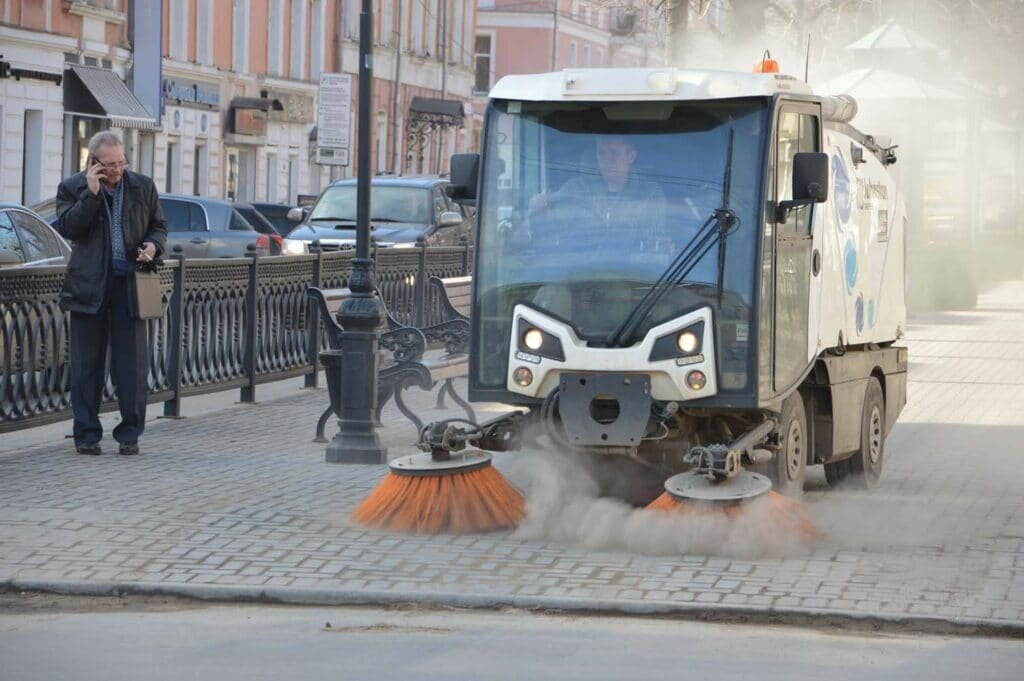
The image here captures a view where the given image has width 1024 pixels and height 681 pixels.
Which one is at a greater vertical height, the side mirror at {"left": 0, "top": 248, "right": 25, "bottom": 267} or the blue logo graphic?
the blue logo graphic

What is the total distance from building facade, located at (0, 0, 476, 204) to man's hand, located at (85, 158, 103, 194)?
84.8 feet

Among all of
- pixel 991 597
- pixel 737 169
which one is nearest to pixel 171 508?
pixel 737 169

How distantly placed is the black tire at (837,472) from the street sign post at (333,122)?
14.0 metres

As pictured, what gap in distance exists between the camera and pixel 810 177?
9773 millimetres

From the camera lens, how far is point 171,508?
1035 centimetres

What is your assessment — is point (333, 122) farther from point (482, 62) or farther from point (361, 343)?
point (482, 62)

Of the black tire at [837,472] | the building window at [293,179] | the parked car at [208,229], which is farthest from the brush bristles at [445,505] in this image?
the building window at [293,179]

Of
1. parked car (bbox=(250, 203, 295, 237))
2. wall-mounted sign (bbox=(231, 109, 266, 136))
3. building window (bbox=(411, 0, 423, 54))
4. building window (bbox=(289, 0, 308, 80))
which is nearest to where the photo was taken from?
parked car (bbox=(250, 203, 295, 237))

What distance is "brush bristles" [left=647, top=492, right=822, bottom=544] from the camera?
9047 millimetres

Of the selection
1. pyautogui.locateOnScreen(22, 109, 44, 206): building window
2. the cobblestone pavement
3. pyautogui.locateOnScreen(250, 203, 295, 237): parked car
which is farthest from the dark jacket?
pyautogui.locateOnScreen(22, 109, 44, 206): building window

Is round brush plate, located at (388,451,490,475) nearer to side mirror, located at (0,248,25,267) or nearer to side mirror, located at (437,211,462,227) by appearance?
side mirror, located at (0,248,25,267)

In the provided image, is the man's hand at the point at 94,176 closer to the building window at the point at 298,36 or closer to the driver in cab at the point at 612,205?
the driver in cab at the point at 612,205

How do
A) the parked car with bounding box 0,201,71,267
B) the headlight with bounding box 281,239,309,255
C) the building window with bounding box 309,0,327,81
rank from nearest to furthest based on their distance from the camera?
the parked car with bounding box 0,201,71,267 < the headlight with bounding box 281,239,309,255 < the building window with bounding box 309,0,327,81

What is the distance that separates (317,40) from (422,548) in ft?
163
